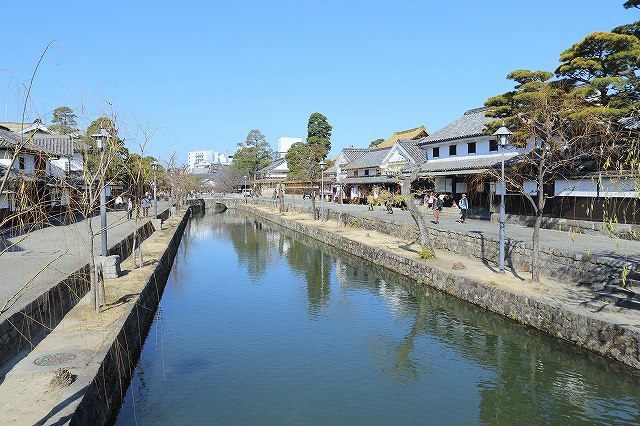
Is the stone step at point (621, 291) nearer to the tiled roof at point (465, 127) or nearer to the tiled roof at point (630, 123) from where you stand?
the tiled roof at point (630, 123)

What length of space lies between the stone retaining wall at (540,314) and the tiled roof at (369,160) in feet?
95.7

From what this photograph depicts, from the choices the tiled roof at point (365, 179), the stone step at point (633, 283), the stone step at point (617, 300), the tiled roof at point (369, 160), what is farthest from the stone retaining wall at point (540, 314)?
the tiled roof at point (369, 160)

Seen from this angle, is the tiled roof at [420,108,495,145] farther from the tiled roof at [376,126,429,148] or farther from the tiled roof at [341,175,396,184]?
the tiled roof at [376,126,429,148]

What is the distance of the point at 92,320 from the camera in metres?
→ 10.4

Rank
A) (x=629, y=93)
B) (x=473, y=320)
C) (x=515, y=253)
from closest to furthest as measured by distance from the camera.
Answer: (x=473, y=320) < (x=515, y=253) < (x=629, y=93)

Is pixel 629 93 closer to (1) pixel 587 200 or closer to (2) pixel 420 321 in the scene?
(1) pixel 587 200

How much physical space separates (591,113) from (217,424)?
17145 millimetres

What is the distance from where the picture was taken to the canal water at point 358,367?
29.0 ft

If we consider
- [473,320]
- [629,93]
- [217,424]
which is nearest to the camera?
[217,424]

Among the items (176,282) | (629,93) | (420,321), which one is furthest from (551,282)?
(176,282)

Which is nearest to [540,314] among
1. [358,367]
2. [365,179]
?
[358,367]

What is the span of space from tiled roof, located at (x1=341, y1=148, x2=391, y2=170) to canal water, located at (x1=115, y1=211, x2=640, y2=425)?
31904mm

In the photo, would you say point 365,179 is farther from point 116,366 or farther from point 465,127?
point 116,366

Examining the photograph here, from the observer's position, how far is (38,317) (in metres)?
10.0
